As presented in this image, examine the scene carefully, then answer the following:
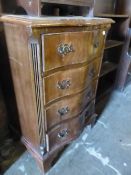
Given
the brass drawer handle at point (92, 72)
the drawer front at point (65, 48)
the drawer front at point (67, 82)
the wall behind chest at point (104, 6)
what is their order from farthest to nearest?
the wall behind chest at point (104, 6)
the brass drawer handle at point (92, 72)
the drawer front at point (67, 82)
the drawer front at point (65, 48)

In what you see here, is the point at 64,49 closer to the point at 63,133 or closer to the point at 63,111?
the point at 63,111

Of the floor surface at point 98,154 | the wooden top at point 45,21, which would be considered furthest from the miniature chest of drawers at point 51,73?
the floor surface at point 98,154

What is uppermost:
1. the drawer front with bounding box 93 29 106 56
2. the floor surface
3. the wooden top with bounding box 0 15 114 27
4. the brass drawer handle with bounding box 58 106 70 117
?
the wooden top with bounding box 0 15 114 27

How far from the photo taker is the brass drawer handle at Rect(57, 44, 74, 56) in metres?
0.93

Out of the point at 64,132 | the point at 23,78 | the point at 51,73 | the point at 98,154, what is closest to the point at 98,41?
the point at 51,73

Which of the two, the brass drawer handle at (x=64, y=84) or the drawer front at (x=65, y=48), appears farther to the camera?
the brass drawer handle at (x=64, y=84)

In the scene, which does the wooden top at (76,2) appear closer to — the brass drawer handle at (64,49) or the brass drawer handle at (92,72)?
the brass drawer handle at (64,49)

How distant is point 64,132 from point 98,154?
41 centimetres

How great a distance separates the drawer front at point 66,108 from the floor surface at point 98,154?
15.3 inches

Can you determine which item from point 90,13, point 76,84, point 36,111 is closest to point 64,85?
point 76,84

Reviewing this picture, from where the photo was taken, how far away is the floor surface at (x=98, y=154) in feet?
4.28

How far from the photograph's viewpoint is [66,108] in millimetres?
1209

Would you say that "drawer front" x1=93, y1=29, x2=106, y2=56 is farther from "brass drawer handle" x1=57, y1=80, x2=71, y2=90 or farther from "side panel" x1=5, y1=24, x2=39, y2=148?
"side panel" x1=5, y1=24, x2=39, y2=148

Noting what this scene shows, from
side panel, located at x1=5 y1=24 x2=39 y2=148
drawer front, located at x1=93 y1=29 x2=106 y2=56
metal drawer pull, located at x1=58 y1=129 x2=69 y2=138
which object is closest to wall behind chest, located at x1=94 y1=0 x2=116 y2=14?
drawer front, located at x1=93 y1=29 x2=106 y2=56
